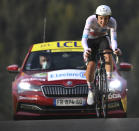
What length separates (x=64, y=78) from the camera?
11477 mm

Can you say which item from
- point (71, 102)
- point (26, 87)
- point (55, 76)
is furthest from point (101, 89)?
point (26, 87)

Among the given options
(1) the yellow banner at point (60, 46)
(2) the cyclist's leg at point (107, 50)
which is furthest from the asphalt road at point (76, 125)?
(1) the yellow banner at point (60, 46)

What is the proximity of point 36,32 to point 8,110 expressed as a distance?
80.8 metres

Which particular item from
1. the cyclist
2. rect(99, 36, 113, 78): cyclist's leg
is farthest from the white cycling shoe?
rect(99, 36, 113, 78): cyclist's leg

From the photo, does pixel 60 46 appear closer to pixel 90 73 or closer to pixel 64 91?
pixel 64 91

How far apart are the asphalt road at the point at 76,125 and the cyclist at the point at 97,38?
5.29 feet

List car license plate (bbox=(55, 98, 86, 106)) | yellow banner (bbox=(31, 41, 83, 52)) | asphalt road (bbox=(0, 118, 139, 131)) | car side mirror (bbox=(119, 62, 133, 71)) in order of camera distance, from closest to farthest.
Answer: asphalt road (bbox=(0, 118, 139, 131)), car license plate (bbox=(55, 98, 86, 106)), car side mirror (bbox=(119, 62, 133, 71)), yellow banner (bbox=(31, 41, 83, 52))

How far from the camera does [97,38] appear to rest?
10984 mm

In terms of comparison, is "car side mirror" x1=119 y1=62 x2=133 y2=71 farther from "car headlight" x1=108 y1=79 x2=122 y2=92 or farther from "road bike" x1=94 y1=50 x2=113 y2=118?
"road bike" x1=94 y1=50 x2=113 y2=118

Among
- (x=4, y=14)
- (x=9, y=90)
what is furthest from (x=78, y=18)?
(x=9, y=90)

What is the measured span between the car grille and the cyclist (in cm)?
36

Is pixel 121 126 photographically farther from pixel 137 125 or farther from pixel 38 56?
pixel 38 56

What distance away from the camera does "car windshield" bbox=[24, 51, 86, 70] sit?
40.9 feet

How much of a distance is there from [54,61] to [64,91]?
4.97 feet
